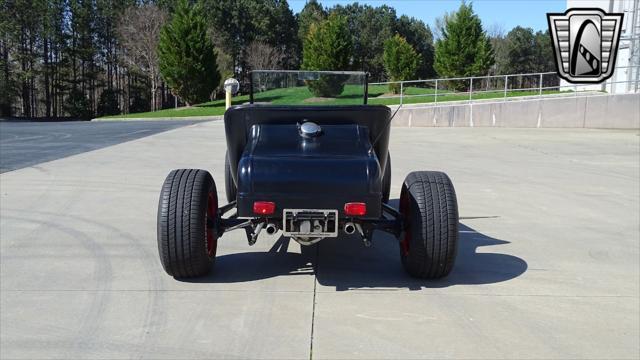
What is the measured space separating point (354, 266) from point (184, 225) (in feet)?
4.80

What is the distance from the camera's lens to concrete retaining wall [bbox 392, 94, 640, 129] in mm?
22375

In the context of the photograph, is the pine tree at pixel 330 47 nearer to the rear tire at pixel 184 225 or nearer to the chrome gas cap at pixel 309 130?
the chrome gas cap at pixel 309 130

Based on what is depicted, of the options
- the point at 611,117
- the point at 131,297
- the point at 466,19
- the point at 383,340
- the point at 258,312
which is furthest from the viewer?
the point at 466,19

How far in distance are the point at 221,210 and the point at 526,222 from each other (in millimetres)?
3665

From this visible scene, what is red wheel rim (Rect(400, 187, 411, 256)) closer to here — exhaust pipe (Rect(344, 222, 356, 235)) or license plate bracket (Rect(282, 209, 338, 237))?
exhaust pipe (Rect(344, 222, 356, 235))

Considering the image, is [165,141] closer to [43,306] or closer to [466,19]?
[43,306]

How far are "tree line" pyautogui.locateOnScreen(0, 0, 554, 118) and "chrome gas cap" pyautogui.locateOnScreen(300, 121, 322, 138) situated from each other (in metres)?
34.0

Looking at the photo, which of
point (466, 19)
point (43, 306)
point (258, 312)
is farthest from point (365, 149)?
→ point (466, 19)

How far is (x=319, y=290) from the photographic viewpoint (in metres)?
4.42

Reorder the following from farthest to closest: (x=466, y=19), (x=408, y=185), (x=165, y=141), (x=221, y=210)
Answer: (x=466, y=19) < (x=165, y=141) < (x=221, y=210) < (x=408, y=185)

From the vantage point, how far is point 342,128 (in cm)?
488

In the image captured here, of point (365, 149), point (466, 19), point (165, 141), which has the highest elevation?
point (466, 19)

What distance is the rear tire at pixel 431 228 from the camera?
434 cm

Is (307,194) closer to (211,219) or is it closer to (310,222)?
(310,222)
